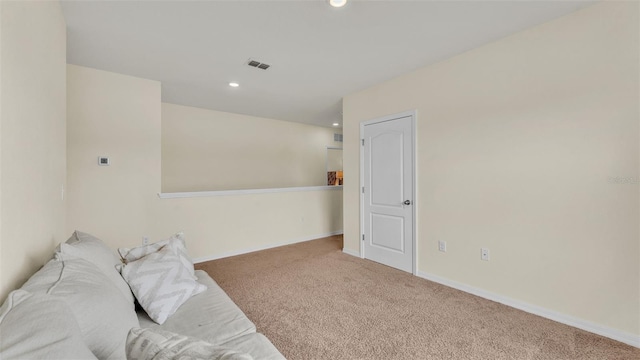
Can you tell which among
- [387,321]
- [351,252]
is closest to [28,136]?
[387,321]

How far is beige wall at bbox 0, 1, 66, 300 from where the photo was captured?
964 millimetres

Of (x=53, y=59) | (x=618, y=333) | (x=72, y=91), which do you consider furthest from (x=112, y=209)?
(x=618, y=333)

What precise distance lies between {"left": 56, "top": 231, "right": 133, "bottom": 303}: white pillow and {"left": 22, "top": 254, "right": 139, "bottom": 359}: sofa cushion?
0.39ft

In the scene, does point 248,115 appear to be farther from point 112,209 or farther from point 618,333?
point 618,333

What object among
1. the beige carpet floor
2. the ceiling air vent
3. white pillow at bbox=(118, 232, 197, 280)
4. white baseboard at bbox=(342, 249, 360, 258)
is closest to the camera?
white pillow at bbox=(118, 232, 197, 280)

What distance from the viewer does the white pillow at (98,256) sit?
1263 mm

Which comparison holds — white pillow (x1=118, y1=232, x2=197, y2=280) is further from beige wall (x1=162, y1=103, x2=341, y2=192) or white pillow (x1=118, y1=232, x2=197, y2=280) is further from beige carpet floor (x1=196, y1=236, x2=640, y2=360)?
beige wall (x1=162, y1=103, x2=341, y2=192)

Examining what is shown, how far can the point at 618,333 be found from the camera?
1.95 meters

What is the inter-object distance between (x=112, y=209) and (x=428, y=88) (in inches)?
153

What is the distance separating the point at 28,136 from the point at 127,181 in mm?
2268

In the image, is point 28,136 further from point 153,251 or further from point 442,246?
point 442,246

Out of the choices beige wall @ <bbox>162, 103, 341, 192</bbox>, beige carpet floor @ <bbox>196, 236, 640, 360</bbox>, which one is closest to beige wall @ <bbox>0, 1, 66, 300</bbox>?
beige carpet floor @ <bbox>196, 236, 640, 360</bbox>

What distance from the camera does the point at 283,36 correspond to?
7.88 ft

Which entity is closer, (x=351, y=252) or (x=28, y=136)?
(x=28, y=136)
